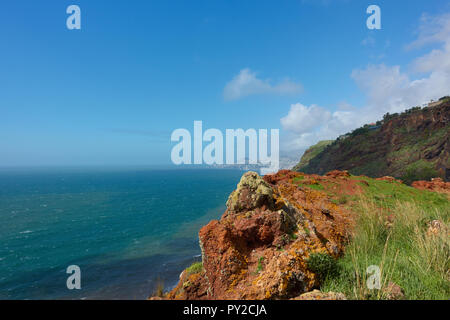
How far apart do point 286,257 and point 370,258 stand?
2.21 m

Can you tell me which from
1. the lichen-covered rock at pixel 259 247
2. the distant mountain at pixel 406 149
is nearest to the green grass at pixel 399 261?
the lichen-covered rock at pixel 259 247

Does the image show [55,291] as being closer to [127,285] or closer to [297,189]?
[127,285]

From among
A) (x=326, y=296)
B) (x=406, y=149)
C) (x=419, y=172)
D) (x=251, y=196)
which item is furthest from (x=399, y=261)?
(x=406, y=149)

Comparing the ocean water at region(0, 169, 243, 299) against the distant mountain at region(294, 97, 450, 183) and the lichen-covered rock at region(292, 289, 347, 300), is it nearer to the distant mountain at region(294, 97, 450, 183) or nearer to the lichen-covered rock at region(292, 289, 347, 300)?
the lichen-covered rock at region(292, 289, 347, 300)

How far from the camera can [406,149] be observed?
221 feet

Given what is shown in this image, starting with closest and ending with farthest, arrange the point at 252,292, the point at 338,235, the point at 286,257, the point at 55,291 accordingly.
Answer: the point at 252,292, the point at 286,257, the point at 338,235, the point at 55,291

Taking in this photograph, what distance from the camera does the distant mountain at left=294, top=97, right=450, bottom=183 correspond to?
5538cm

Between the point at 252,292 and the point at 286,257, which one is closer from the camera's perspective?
the point at 252,292

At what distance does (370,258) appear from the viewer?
547cm

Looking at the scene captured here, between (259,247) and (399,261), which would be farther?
(259,247)

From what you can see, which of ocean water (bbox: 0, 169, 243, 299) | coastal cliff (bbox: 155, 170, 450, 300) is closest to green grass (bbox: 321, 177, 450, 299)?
coastal cliff (bbox: 155, 170, 450, 300)

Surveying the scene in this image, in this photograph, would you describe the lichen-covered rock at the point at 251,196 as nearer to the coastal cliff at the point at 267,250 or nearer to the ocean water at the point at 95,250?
the coastal cliff at the point at 267,250

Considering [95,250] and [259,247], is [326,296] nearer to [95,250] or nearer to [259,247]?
[259,247]
